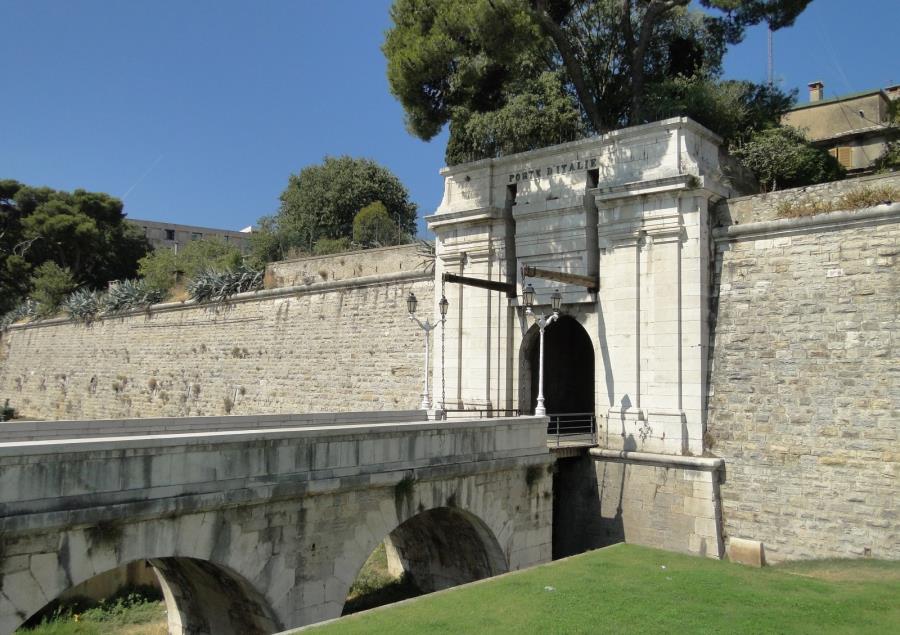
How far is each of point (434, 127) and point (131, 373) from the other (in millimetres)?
14763

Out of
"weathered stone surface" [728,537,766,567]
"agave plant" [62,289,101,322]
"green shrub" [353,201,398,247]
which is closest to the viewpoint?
"weathered stone surface" [728,537,766,567]

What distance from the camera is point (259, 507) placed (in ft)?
25.5

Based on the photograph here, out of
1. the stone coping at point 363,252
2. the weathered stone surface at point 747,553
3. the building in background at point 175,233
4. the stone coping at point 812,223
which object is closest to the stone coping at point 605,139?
the stone coping at point 812,223

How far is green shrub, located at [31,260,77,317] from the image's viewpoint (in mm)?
33125

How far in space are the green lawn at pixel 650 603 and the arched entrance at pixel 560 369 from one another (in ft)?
19.2

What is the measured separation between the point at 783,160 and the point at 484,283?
260 inches

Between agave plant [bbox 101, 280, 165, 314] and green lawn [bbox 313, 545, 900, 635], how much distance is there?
21182 millimetres

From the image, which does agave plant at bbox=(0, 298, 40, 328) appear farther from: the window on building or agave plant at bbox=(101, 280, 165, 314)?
the window on building

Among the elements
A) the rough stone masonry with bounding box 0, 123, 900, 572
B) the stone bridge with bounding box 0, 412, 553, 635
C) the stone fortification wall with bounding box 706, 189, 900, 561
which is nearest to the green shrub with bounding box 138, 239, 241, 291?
the rough stone masonry with bounding box 0, 123, 900, 572

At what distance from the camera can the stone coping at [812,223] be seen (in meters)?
10.9

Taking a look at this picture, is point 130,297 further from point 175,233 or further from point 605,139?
point 175,233

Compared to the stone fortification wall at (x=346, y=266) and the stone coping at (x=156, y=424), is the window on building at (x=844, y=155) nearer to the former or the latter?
the stone fortification wall at (x=346, y=266)

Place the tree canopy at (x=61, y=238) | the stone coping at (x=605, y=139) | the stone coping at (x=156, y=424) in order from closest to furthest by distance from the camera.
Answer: the stone coping at (x=156, y=424) < the stone coping at (x=605, y=139) < the tree canopy at (x=61, y=238)

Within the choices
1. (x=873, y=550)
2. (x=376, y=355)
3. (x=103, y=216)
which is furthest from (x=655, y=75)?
(x=103, y=216)
